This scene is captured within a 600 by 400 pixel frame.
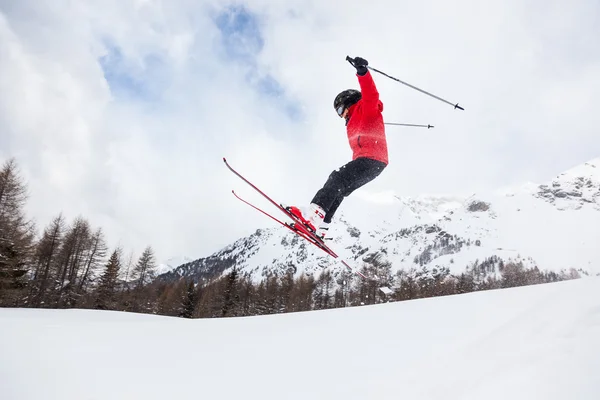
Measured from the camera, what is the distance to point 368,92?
15.9 ft

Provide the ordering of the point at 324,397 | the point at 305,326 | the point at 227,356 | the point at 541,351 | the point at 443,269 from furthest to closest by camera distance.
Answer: the point at 443,269 → the point at 305,326 → the point at 227,356 → the point at 324,397 → the point at 541,351

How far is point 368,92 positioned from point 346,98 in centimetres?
58

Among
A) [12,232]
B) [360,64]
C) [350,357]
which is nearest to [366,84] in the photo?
[360,64]

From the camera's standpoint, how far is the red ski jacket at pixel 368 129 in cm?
496

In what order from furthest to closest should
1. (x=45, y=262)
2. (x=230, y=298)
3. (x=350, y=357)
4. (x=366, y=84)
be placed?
(x=230, y=298) → (x=45, y=262) → (x=366, y=84) → (x=350, y=357)

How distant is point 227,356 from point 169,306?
161 feet

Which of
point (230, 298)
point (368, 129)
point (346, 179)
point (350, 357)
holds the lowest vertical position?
point (350, 357)

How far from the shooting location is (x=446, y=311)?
13.6 feet

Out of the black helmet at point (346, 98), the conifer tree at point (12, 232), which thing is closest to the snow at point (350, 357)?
the black helmet at point (346, 98)

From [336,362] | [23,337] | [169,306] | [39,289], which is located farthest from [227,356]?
[169,306]

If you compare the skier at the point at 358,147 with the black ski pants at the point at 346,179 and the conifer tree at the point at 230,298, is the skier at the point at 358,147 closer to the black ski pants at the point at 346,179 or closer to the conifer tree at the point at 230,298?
the black ski pants at the point at 346,179

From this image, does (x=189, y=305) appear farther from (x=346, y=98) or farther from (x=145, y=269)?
(x=346, y=98)

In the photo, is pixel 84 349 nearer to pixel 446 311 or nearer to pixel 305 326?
pixel 305 326

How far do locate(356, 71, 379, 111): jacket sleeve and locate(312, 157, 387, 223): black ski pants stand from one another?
83 centimetres
